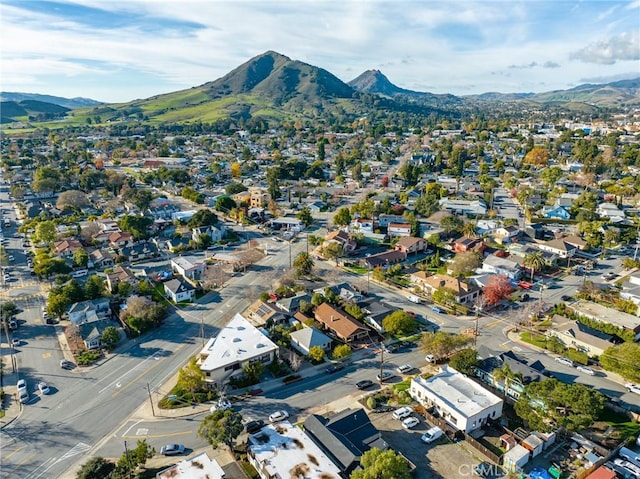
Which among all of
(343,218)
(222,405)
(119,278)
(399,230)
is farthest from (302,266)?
(222,405)

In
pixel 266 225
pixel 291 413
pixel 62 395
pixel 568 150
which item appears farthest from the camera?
pixel 568 150

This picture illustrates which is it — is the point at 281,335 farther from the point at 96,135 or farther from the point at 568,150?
the point at 96,135

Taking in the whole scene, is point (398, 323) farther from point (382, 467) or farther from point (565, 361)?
point (382, 467)

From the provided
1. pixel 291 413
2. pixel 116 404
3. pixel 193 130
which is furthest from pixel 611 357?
pixel 193 130

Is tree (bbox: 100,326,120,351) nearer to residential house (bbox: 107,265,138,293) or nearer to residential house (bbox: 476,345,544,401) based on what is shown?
residential house (bbox: 107,265,138,293)

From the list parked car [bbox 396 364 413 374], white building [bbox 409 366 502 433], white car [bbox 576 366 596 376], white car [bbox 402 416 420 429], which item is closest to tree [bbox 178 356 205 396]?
white car [bbox 402 416 420 429]
